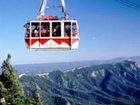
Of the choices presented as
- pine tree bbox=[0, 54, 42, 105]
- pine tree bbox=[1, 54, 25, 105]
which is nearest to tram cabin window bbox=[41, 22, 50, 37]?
pine tree bbox=[0, 54, 42, 105]

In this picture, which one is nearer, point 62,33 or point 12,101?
point 62,33

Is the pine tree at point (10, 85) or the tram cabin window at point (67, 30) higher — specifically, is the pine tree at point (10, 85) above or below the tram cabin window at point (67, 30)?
below

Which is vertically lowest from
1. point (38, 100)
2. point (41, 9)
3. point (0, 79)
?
point (38, 100)

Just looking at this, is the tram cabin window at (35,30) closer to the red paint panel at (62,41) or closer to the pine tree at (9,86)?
the red paint panel at (62,41)

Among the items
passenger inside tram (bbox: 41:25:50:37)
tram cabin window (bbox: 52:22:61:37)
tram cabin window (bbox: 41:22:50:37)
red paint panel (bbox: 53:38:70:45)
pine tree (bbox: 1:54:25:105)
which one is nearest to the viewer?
red paint panel (bbox: 53:38:70:45)

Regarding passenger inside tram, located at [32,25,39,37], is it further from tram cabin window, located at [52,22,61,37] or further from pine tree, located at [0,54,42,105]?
pine tree, located at [0,54,42,105]

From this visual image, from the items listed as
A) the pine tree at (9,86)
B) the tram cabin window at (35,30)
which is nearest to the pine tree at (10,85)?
the pine tree at (9,86)

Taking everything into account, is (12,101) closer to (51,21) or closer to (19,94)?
(19,94)

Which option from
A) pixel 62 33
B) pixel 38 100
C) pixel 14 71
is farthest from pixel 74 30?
pixel 38 100

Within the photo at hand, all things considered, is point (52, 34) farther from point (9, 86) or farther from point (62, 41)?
point (9, 86)
